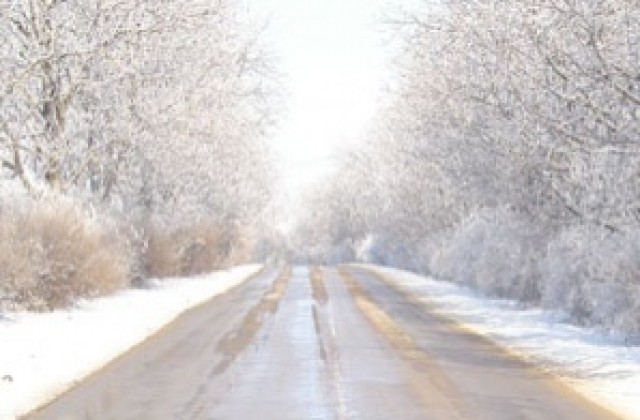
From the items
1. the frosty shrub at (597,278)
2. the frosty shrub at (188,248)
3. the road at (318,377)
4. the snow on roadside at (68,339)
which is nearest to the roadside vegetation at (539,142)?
the frosty shrub at (597,278)

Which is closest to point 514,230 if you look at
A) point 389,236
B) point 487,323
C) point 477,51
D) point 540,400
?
point 487,323

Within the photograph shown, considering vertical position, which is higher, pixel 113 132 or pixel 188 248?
pixel 113 132

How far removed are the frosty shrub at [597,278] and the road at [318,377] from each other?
2.09 metres

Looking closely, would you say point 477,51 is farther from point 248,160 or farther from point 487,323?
point 248,160

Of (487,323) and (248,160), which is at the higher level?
(248,160)

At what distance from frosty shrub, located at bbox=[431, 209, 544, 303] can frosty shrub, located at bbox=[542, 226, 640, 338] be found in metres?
3.23

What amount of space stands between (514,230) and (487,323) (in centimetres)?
490

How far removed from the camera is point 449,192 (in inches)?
1565

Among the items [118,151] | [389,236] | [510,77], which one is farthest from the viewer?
[389,236]

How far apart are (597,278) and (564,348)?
175 cm

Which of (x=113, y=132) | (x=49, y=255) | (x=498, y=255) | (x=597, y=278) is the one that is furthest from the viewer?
(x=498, y=255)

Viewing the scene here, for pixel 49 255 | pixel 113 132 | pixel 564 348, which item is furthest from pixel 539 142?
pixel 113 132

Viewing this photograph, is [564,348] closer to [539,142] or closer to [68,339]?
[539,142]

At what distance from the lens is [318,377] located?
47.8 feet
